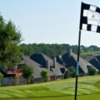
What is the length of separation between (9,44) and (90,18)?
174 feet

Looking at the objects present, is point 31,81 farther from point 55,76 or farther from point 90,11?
point 90,11

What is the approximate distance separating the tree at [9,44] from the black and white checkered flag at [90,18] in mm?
51885

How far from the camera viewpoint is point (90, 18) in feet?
36.2

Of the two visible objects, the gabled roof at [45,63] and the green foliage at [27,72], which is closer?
the green foliage at [27,72]

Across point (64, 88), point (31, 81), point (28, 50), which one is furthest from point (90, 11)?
point (28, 50)

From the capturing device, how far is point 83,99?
2692 centimetres

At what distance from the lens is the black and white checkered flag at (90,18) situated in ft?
35.6

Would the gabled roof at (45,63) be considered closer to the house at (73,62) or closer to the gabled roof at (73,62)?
the house at (73,62)

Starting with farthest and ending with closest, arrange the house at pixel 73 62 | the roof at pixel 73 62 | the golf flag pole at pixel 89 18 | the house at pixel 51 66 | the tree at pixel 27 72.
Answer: the roof at pixel 73 62
the house at pixel 73 62
the house at pixel 51 66
the tree at pixel 27 72
the golf flag pole at pixel 89 18

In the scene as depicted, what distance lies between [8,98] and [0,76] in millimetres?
33489

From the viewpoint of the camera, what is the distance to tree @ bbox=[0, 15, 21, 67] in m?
63.0

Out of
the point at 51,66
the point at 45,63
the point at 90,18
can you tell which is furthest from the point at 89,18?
the point at 51,66

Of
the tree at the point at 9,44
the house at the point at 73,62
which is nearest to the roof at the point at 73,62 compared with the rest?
the house at the point at 73,62

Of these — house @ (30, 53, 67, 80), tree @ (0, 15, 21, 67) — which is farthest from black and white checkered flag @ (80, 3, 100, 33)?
house @ (30, 53, 67, 80)
